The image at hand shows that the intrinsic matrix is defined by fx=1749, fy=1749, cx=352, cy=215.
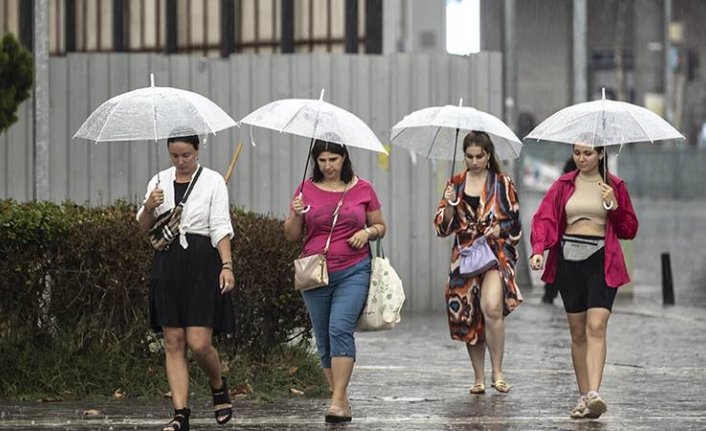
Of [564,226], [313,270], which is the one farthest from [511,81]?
[313,270]

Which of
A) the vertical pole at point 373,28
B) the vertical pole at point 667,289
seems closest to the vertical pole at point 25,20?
the vertical pole at point 373,28

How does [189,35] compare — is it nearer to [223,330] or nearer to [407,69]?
[407,69]

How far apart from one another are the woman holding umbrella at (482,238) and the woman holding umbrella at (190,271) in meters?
2.36

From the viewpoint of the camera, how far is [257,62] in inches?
692

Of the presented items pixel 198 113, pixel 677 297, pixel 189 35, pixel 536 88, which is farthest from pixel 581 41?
pixel 536 88

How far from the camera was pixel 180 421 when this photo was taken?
Result: 30.5 feet

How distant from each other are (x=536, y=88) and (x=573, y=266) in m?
63.8

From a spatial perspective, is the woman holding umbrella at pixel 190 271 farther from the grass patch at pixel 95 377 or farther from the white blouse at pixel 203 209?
the grass patch at pixel 95 377

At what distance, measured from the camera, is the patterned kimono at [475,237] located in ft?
37.6

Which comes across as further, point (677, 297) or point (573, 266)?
point (677, 297)

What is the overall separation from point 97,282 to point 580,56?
12.4m

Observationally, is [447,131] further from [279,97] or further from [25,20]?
[25,20]

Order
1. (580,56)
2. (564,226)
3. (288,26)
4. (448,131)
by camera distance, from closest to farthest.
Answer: (564,226)
(448,131)
(288,26)
(580,56)

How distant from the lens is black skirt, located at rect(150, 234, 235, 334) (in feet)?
31.0
